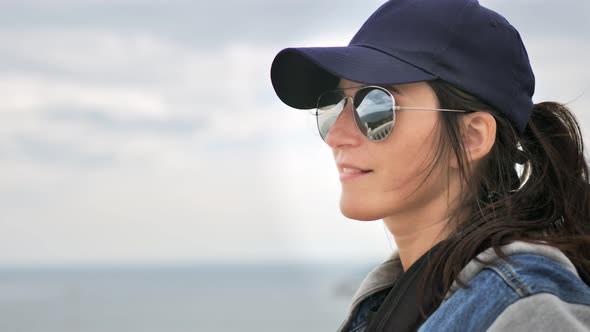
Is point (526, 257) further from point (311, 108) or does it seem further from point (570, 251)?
point (311, 108)

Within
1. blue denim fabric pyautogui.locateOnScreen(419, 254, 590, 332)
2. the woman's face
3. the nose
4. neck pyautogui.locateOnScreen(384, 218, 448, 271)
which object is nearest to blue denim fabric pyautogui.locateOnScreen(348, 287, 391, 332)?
neck pyautogui.locateOnScreen(384, 218, 448, 271)

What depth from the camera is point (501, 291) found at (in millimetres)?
1733

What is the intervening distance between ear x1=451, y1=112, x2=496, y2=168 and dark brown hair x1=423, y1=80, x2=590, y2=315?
2 cm

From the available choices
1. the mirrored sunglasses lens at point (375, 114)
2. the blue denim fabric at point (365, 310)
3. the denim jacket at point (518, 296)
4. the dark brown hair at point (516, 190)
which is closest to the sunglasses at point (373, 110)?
the mirrored sunglasses lens at point (375, 114)

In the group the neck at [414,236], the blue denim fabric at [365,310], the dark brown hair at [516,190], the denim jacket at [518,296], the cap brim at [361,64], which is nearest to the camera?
the denim jacket at [518,296]

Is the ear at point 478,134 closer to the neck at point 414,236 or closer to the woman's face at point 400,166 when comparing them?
the woman's face at point 400,166

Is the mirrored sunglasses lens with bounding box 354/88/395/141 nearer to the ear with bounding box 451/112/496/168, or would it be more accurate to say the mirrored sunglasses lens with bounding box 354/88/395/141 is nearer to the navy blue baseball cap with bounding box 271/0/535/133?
the navy blue baseball cap with bounding box 271/0/535/133

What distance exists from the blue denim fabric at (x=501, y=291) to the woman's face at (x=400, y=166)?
1.18 ft

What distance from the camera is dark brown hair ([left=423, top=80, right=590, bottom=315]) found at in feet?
6.28

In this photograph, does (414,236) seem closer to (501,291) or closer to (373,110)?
(373,110)

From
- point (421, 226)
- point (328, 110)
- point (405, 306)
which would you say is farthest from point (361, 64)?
point (405, 306)

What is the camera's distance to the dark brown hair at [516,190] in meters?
1.91

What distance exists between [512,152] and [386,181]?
0.35 m

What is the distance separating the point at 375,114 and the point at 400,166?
145 mm
